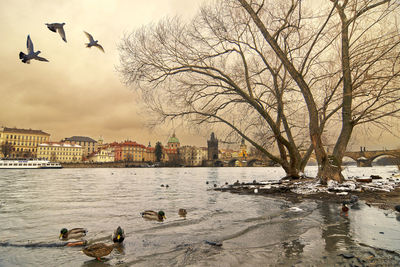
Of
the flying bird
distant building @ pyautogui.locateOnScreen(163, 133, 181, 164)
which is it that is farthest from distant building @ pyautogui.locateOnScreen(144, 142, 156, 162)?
the flying bird

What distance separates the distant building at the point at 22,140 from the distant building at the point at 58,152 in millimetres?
3810

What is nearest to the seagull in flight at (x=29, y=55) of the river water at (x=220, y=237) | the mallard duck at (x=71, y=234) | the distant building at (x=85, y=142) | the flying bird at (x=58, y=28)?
the flying bird at (x=58, y=28)

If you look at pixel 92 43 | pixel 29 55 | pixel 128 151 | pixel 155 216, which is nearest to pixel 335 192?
pixel 155 216

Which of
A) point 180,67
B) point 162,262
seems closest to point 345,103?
point 180,67

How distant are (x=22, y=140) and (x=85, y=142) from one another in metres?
44.8

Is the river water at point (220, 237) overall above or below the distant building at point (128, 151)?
below

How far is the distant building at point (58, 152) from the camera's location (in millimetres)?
131875

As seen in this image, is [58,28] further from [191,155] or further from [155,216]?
[191,155]

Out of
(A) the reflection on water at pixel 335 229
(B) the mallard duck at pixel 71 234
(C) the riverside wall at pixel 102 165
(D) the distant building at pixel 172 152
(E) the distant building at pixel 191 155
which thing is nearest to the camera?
(A) the reflection on water at pixel 335 229

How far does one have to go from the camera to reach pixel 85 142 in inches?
6757

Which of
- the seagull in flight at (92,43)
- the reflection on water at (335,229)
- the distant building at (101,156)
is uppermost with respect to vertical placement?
the distant building at (101,156)

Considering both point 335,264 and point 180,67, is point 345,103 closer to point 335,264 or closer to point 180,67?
point 180,67

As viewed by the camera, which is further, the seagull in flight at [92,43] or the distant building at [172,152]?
the distant building at [172,152]

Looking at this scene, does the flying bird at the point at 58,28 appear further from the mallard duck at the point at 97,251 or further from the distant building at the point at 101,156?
the distant building at the point at 101,156
